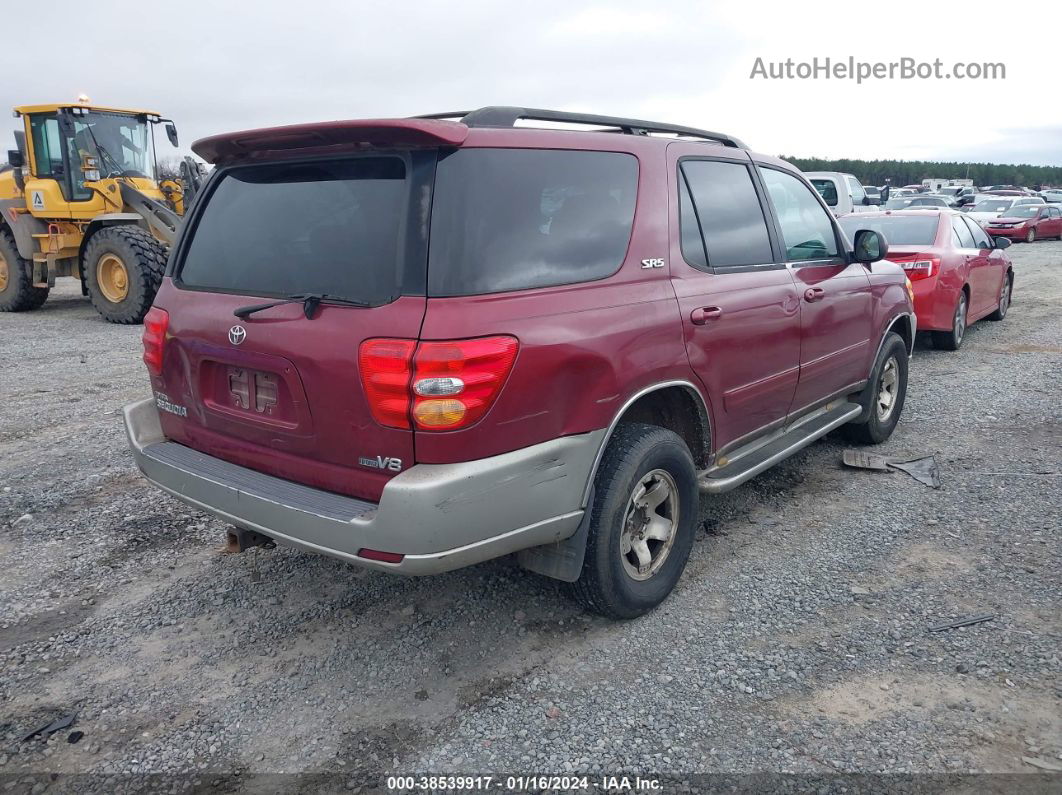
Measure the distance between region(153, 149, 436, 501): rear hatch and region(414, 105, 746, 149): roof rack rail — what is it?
0.40 meters

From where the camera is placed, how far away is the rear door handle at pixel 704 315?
343cm

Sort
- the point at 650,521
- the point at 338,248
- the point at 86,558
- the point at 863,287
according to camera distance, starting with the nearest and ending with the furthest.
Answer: the point at 338,248 < the point at 650,521 < the point at 86,558 < the point at 863,287

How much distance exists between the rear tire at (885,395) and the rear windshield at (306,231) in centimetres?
375

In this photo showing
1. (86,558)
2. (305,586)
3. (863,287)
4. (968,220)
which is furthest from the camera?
(968,220)

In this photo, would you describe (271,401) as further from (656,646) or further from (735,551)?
(735,551)

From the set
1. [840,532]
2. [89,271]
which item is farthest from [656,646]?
[89,271]

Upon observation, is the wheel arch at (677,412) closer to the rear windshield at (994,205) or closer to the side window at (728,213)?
the side window at (728,213)

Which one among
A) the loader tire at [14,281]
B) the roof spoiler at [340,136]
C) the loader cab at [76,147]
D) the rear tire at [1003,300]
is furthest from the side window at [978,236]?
the loader tire at [14,281]

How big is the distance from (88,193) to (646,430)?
37.9 ft

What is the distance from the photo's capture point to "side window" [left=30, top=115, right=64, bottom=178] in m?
11.9

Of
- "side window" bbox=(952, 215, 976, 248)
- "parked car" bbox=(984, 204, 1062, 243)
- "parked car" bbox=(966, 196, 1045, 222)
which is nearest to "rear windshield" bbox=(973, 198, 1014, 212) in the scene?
"parked car" bbox=(966, 196, 1045, 222)

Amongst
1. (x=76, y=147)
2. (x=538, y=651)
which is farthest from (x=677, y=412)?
(x=76, y=147)

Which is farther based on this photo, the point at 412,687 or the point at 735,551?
the point at 735,551

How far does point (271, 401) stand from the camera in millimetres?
2963
